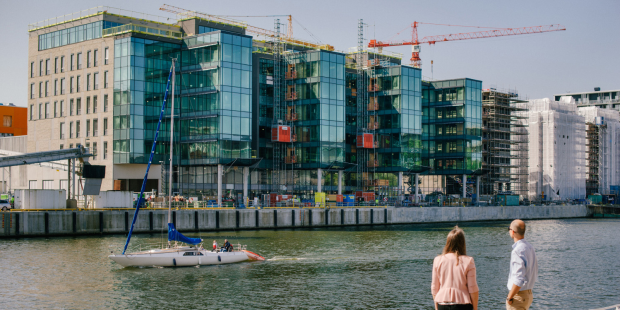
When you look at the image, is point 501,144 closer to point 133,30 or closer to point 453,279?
point 133,30

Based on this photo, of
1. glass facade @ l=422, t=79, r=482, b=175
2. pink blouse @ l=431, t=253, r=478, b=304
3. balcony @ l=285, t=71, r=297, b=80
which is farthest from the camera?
→ glass facade @ l=422, t=79, r=482, b=175

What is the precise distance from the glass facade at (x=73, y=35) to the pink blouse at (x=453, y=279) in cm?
9778

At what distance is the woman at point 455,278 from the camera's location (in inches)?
470

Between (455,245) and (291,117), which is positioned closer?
(455,245)

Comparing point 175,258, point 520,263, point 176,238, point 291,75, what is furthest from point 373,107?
point 520,263

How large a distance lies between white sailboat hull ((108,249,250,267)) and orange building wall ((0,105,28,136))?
4173 inches

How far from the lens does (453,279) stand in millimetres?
12141

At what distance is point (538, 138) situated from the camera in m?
160

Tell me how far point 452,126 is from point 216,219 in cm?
6667

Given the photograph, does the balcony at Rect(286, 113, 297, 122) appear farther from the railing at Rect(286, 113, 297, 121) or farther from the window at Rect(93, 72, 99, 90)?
→ the window at Rect(93, 72, 99, 90)

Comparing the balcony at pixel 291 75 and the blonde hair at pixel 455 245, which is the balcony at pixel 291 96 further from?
the blonde hair at pixel 455 245

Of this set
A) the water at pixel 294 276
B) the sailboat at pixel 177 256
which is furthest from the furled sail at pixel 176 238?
the water at pixel 294 276

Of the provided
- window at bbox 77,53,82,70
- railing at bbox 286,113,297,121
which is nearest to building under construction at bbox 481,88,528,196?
railing at bbox 286,113,297,121

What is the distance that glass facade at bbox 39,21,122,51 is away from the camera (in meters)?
102
